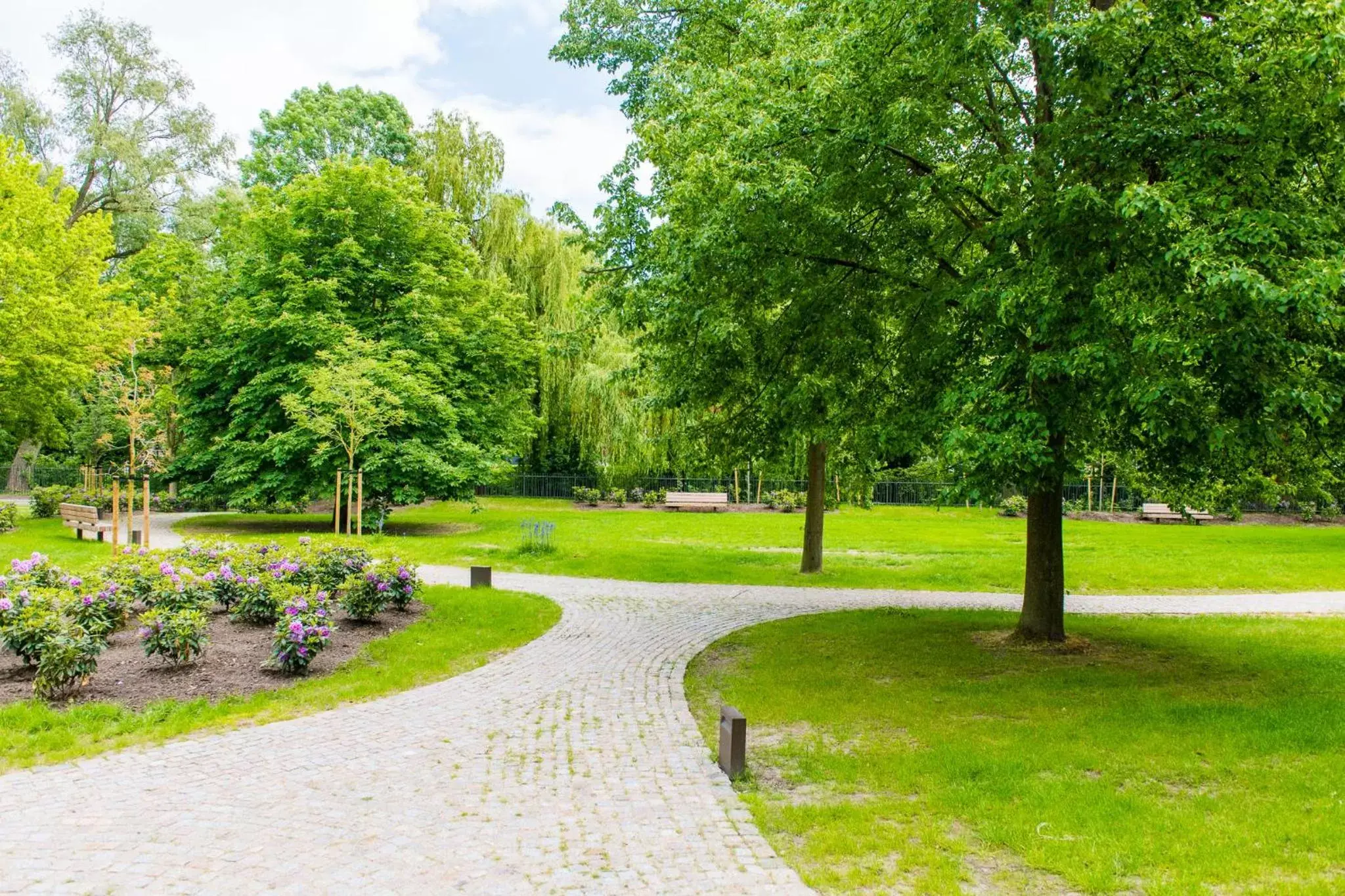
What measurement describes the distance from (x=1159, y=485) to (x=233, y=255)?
26.2 metres

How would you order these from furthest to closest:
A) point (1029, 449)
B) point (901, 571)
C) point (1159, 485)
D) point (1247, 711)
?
point (901, 571), point (1159, 485), point (1247, 711), point (1029, 449)

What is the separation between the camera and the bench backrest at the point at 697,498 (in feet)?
106

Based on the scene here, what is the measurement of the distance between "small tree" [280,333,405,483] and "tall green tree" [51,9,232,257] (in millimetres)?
18400

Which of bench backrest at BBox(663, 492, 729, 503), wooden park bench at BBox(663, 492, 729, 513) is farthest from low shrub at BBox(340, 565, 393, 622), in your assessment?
bench backrest at BBox(663, 492, 729, 503)

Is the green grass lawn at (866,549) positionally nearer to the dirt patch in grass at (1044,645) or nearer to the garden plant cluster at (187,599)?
the garden plant cluster at (187,599)

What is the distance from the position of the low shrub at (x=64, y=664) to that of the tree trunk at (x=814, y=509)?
35.0 feet

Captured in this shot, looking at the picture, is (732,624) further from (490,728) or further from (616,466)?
(616,466)

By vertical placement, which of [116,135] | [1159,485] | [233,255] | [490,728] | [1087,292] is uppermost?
[116,135]

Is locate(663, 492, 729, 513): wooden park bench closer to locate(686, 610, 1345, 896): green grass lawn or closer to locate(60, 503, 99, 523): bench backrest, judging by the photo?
locate(60, 503, 99, 523): bench backrest

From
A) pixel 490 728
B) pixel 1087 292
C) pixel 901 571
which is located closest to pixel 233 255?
pixel 901 571

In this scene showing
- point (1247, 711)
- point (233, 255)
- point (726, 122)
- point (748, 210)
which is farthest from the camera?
point (233, 255)

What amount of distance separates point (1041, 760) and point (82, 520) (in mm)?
20423

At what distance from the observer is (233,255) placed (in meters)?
26.0

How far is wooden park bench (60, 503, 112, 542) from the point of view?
1844cm
